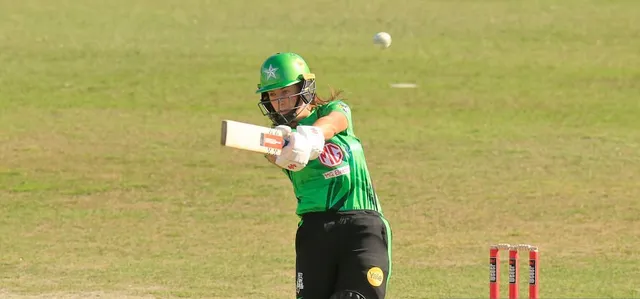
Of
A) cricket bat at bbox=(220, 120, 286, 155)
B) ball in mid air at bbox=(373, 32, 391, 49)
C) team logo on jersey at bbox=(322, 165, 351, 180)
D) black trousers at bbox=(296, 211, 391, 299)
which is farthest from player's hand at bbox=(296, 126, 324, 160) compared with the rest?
ball in mid air at bbox=(373, 32, 391, 49)

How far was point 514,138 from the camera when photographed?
20047 millimetres

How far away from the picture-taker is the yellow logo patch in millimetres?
6883

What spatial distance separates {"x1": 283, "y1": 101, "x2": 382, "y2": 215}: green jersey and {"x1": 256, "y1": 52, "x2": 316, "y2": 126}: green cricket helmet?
11 cm

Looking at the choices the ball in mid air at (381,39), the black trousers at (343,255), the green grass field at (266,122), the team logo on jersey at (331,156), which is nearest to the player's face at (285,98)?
the team logo on jersey at (331,156)

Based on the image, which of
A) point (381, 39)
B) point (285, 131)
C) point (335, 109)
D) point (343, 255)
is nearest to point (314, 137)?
point (285, 131)

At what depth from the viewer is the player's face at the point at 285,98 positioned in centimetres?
688

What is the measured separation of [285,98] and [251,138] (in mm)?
1038

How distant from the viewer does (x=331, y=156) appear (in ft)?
22.9

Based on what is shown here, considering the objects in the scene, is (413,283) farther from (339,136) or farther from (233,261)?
(339,136)

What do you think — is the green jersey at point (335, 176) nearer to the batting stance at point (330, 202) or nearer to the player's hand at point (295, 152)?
the batting stance at point (330, 202)

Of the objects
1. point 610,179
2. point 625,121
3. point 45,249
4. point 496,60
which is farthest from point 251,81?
point 45,249

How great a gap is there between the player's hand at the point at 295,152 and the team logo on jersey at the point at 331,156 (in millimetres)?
703

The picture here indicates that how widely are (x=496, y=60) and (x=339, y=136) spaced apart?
1995cm

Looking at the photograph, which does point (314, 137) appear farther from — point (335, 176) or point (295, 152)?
point (335, 176)
